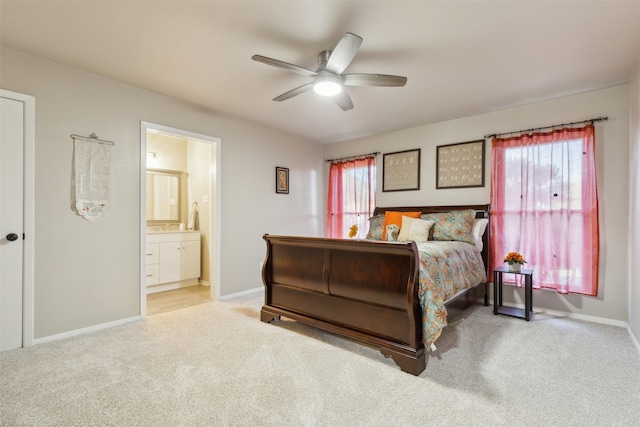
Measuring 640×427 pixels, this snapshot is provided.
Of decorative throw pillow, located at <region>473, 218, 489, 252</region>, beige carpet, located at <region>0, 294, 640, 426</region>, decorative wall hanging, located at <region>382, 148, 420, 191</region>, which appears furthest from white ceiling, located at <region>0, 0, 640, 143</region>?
beige carpet, located at <region>0, 294, 640, 426</region>

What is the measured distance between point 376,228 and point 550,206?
212cm

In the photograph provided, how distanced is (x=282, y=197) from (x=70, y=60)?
3.02 metres

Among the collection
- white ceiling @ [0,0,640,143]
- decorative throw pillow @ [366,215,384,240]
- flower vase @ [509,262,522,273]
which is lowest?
flower vase @ [509,262,522,273]

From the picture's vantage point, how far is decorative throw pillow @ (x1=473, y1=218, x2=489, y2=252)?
12.3 feet

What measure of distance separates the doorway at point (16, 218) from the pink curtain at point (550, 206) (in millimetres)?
4922

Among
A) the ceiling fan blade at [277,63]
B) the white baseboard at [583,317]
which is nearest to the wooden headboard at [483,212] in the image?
the white baseboard at [583,317]

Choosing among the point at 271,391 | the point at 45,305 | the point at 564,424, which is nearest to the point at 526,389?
the point at 564,424

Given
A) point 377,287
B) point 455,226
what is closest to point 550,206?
point 455,226

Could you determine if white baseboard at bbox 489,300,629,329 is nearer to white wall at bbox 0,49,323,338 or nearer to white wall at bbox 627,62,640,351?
white wall at bbox 627,62,640,351

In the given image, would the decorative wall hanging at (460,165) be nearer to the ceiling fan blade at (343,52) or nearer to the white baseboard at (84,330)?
the ceiling fan blade at (343,52)

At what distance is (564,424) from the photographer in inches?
62.6

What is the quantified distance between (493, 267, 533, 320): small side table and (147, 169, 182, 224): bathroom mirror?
16.1ft

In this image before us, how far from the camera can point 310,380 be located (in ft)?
6.66

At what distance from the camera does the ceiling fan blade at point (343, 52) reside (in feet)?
6.45
